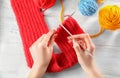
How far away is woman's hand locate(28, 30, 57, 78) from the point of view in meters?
0.80

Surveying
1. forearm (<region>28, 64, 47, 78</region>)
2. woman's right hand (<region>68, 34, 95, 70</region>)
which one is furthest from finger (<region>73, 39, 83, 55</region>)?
forearm (<region>28, 64, 47, 78</region>)

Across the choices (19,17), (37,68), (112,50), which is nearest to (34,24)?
(19,17)

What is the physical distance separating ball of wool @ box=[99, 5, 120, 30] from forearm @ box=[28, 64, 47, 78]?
234 mm

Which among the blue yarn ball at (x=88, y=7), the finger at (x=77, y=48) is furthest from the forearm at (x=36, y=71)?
the blue yarn ball at (x=88, y=7)

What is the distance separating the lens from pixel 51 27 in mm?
898

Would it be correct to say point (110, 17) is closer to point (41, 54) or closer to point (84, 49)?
point (84, 49)

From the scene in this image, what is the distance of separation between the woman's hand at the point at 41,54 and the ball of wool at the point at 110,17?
169 mm

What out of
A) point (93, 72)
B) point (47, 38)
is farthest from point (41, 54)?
point (93, 72)

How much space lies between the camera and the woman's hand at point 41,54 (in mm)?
802

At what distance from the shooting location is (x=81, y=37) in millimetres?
798

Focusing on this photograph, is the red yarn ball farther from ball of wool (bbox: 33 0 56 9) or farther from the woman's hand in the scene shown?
the woman's hand

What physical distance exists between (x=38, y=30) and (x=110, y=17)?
9.2 inches

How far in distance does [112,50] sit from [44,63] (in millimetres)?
222

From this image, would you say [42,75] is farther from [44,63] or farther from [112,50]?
[112,50]
